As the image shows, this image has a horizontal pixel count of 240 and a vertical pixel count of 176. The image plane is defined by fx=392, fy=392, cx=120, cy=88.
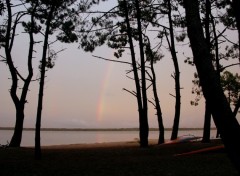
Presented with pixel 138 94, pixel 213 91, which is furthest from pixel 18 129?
pixel 213 91

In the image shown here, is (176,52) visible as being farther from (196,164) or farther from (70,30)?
(196,164)

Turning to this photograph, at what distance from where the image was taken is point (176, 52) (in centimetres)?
2709

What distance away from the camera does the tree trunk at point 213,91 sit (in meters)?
5.72

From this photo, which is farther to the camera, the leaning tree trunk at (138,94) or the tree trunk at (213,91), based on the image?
the leaning tree trunk at (138,94)

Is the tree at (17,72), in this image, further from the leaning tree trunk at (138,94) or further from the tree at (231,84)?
the tree at (231,84)

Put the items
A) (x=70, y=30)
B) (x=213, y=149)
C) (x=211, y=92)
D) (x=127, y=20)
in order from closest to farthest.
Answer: (x=211, y=92), (x=213, y=149), (x=70, y=30), (x=127, y=20)

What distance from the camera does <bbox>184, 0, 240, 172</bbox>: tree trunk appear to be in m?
5.72

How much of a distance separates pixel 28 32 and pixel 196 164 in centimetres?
1635

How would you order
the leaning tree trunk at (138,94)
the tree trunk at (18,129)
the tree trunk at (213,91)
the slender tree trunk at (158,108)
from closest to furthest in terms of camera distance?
the tree trunk at (213,91)
the leaning tree trunk at (138,94)
the tree trunk at (18,129)
the slender tree trunk at (158,108)

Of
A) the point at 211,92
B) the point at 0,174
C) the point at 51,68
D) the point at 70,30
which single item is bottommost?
the point at 0,174

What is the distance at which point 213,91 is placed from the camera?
5.97m

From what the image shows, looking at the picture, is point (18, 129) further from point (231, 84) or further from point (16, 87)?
point (231, 84)

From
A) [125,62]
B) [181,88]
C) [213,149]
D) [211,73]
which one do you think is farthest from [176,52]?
[211,73]

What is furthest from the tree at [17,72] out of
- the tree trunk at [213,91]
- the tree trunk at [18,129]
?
the tree trunk at [213,91]
